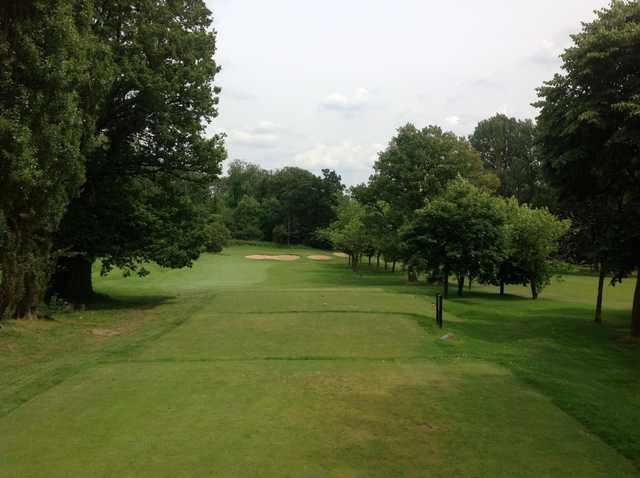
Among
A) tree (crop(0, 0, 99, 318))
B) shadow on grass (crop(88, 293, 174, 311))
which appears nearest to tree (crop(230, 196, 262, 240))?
shadow on grass (crop(88, 293, 174, 311))

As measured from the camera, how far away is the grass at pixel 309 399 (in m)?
5.57

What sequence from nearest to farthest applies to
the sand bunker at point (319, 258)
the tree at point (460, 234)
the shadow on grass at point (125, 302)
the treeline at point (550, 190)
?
the treeline at point (550, 190) → the shadow on grass at point (125, 302) → the tree at point (460, 234) → the sand bunker at point (319, 258)

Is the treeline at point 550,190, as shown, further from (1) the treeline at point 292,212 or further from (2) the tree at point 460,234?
(1) the treeline at point 292,212

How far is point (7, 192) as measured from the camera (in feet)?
42.7

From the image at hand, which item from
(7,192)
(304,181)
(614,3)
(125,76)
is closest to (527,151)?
(304,181)

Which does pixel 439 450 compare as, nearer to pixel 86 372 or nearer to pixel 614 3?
pixel 86 372

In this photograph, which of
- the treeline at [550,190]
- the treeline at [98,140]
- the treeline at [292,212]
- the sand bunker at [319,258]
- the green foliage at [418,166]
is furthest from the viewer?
the treeline at [292,212]

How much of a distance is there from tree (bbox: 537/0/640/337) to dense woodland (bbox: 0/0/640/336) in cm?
5

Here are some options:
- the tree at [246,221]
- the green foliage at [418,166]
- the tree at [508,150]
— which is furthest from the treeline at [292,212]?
the green foliage at [418,166]

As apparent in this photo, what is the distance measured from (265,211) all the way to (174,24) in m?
77.8

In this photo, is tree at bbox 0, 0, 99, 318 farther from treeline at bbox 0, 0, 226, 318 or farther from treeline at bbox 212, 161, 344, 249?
treeline at bbox 212, 161, 344, 249

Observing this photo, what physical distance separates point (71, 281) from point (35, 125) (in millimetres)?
9243

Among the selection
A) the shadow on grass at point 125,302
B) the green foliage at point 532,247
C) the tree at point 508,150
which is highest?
the tree at point 508,150

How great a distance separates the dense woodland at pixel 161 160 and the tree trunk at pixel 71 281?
0.05 metres
